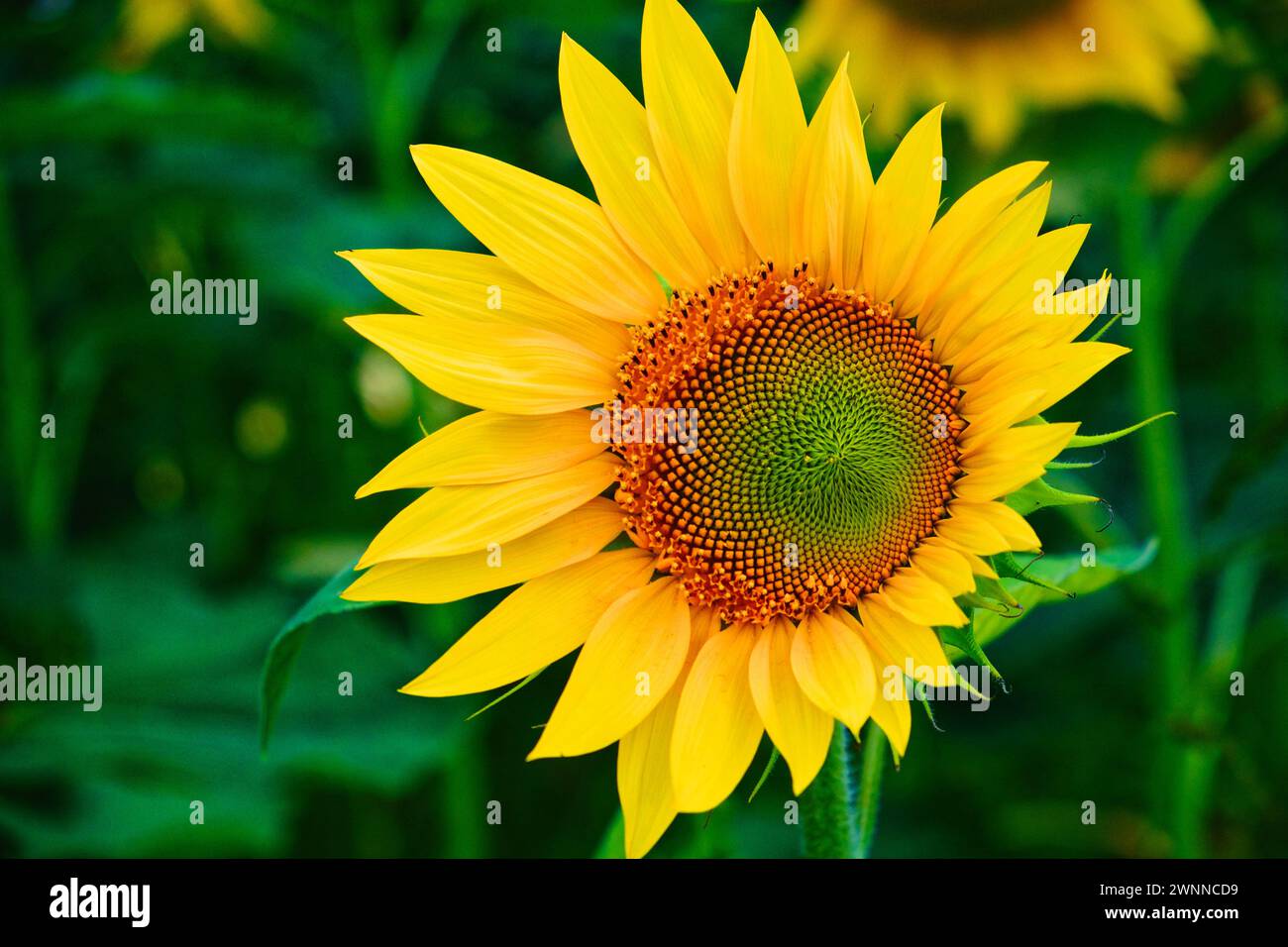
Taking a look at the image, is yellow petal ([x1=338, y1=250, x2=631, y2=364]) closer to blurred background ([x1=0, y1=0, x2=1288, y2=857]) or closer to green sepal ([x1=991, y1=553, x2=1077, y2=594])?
green sepal ([x1=991, y1=553, x2=1077, y2=594])

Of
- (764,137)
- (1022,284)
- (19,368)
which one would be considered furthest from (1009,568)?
(19,368)

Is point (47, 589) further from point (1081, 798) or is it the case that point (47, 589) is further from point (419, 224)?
point (1081, 798)

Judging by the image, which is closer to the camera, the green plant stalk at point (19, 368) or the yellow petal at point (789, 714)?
the yellow petal at point (789, 714)

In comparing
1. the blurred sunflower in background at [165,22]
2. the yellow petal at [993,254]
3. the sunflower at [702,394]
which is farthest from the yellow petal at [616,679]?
the blurred sunflower in background at [165,22]

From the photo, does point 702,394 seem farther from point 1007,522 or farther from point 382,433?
point 382,433

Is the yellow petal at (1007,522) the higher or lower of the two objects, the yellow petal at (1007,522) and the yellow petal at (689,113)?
the lower

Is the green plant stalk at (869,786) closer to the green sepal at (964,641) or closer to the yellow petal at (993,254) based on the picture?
the green sepal at (964,641)
